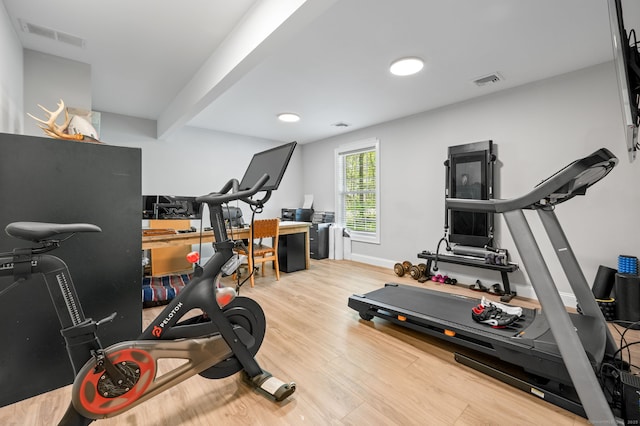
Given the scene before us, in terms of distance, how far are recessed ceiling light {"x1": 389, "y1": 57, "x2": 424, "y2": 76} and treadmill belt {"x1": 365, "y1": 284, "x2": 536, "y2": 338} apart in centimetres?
237

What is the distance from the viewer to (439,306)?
246cm

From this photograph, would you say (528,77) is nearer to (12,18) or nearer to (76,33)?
(76,33)

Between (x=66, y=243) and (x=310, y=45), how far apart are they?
→ 240 cm

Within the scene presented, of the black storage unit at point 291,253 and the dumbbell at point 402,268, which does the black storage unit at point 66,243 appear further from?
the dumbbell at point 402,268

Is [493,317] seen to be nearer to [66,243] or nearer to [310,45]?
[310,45]

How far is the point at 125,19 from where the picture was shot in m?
2.22

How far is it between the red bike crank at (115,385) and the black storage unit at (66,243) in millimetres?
720

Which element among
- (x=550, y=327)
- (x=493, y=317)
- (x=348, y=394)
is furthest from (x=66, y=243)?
(x=493, y=317)

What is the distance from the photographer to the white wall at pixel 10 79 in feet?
6.63

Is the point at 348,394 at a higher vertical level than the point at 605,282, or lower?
lower

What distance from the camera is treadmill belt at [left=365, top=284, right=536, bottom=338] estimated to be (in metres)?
1.98

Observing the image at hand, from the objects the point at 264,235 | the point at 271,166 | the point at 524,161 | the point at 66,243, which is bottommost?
the point at 264,235

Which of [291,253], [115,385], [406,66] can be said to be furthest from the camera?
[291,253]

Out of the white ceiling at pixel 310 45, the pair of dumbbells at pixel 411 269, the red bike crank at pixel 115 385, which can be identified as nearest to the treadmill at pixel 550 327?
the white ceiling at pixel 310 45
